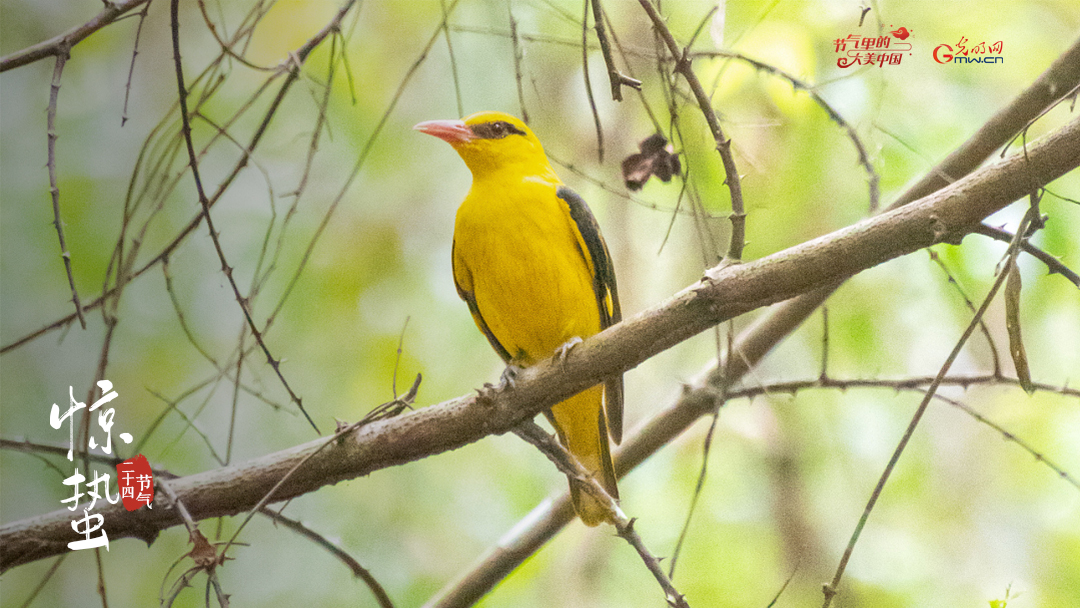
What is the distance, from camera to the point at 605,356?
Answer: 5.36 ft

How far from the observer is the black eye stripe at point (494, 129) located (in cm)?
217

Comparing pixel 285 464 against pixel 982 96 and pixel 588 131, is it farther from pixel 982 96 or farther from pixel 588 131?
pixel 982 96

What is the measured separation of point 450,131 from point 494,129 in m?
0.13

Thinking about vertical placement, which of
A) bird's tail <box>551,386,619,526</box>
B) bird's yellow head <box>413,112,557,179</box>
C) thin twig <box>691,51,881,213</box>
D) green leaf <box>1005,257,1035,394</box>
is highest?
bird's yellow head <box>413,112,557,179</box>

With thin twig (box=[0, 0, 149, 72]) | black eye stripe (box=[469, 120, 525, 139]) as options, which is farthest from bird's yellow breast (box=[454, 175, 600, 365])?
thin twig (box=[0, 0, 149, 72])

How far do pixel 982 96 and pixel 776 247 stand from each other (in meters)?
0.69

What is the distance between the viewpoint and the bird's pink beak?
2100 mm

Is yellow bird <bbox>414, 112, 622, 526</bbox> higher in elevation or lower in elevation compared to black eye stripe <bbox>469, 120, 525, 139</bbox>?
lower

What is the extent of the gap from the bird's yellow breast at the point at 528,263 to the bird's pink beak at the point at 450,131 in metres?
0.15

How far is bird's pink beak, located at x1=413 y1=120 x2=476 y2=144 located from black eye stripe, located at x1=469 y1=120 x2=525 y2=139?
2 cm

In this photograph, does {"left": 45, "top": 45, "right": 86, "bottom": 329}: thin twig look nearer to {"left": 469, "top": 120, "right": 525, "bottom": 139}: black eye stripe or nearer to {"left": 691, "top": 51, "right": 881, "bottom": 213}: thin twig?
{"left": 469, "top": 120, "right": 525, "bottom": 139}: black eye stripe

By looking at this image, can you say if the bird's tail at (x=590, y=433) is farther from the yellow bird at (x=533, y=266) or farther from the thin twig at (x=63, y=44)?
the thin twig at (x=63, y=44)

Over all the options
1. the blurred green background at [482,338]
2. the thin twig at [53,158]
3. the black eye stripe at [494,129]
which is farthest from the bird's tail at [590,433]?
the thin twig at [53,158]

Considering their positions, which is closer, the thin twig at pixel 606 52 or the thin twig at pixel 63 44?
the thin twig at pixel 606 52
